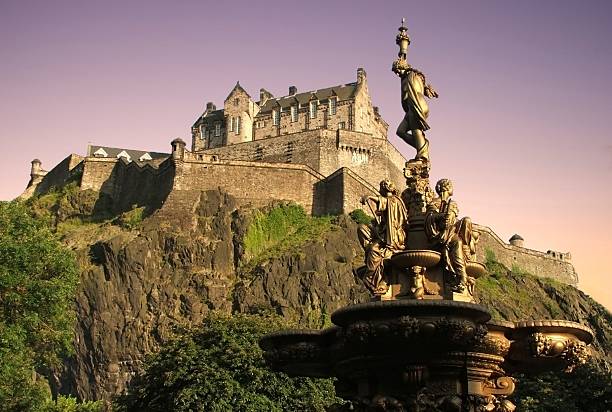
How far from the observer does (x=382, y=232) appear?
10.6 m

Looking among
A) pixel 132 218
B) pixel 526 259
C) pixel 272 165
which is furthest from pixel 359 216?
pixel 526 259

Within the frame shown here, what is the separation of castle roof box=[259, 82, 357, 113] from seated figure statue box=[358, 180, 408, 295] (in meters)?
60.1

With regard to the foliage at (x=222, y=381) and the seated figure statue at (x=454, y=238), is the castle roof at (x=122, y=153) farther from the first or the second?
the seated figure statue at (x=454, y=238)

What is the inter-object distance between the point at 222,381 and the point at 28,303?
24.4 feet

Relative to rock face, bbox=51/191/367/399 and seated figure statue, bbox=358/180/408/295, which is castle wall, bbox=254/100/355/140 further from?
seated figure statue, bbox=358/180/408/295

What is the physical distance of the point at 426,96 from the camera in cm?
1183

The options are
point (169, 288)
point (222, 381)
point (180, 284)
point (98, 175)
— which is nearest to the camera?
point (222, 381)

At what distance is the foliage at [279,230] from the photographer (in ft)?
169

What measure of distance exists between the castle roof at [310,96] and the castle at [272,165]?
0.11 m

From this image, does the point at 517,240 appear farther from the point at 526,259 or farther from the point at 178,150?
the point at 178,150

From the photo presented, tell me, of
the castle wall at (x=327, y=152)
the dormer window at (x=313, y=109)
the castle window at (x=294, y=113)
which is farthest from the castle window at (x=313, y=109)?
the castle wall at (x=327, y=152)

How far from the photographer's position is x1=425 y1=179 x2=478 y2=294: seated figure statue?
9953 millimetres

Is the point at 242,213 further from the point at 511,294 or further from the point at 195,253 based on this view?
the point at 511,294

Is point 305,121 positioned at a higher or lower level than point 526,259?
higher
